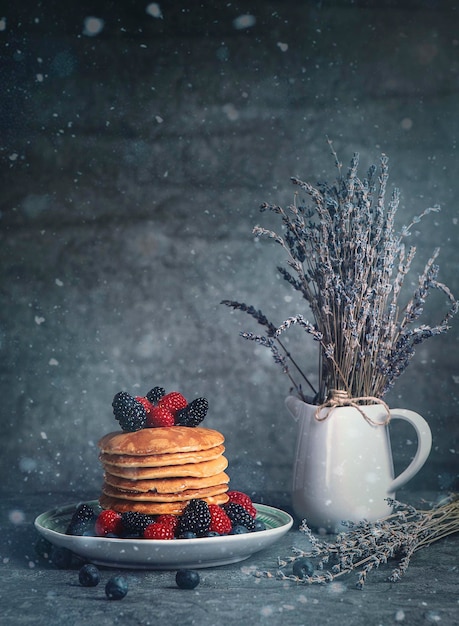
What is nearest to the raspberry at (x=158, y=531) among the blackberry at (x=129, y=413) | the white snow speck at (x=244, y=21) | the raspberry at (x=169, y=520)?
the raspberry at (x=169, y=520)

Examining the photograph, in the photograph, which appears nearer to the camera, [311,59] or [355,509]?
[355,509]

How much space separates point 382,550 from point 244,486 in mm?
660

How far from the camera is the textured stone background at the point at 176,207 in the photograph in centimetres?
191

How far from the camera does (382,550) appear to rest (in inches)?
51.3

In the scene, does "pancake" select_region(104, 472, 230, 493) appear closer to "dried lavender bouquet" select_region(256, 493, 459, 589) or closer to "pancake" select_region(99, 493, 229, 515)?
"pancake" select_region(99, 493, 229, 515)

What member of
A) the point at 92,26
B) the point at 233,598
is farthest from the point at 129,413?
the point at 92,26

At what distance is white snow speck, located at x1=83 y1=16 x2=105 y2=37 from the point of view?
6.32 ft

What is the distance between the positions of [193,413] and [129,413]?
0.12 meters

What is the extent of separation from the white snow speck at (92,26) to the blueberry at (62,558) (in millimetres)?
1245

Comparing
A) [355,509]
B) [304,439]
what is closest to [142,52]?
[304,439]

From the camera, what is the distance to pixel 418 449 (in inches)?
59.7

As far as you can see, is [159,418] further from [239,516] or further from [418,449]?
[418,449]

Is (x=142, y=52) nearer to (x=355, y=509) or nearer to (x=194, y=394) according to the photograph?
(x=194, y=394)

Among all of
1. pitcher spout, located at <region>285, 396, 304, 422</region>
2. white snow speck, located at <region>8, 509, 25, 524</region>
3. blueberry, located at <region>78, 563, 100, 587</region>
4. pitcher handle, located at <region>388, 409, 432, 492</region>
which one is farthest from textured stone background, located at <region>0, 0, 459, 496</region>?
blueberry, located at <region>78, 563, 100, 587</region>
